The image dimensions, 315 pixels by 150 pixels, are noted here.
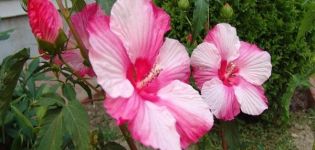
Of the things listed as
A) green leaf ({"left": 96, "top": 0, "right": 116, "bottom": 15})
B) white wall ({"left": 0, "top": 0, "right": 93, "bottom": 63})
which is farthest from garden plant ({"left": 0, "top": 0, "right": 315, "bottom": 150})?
white wall ({"left": 0, "top": 0, "right": 93, "bottom": 63})

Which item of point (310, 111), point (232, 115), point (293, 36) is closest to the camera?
point (232, 115)

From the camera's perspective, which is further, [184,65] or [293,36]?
[293,36]

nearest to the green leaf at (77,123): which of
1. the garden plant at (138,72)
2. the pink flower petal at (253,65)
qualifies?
the garden plant at (138,72)

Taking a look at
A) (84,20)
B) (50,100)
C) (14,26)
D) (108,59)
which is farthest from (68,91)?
(14,26)

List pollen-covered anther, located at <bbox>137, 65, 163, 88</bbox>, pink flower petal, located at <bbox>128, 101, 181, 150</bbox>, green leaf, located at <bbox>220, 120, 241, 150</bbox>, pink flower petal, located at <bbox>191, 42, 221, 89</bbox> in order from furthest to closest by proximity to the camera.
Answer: green leaf, located at <bbox>220, 120, 241, 150</bbox>, pink flower petal, located at <bbox>191, 42, 221, 89</bbox>, pollen-covered anther, located at <bbox>137, 65, 163, 88</bbox>, pink flower petal, located at <bbox>128, 101, 181, 150</bbox>

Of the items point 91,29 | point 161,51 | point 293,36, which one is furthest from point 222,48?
point 293,36

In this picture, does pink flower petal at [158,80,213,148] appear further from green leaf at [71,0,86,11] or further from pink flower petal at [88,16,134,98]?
green leaf at [71,0,86,11]

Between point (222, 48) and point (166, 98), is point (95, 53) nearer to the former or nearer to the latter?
point (166, 98)
